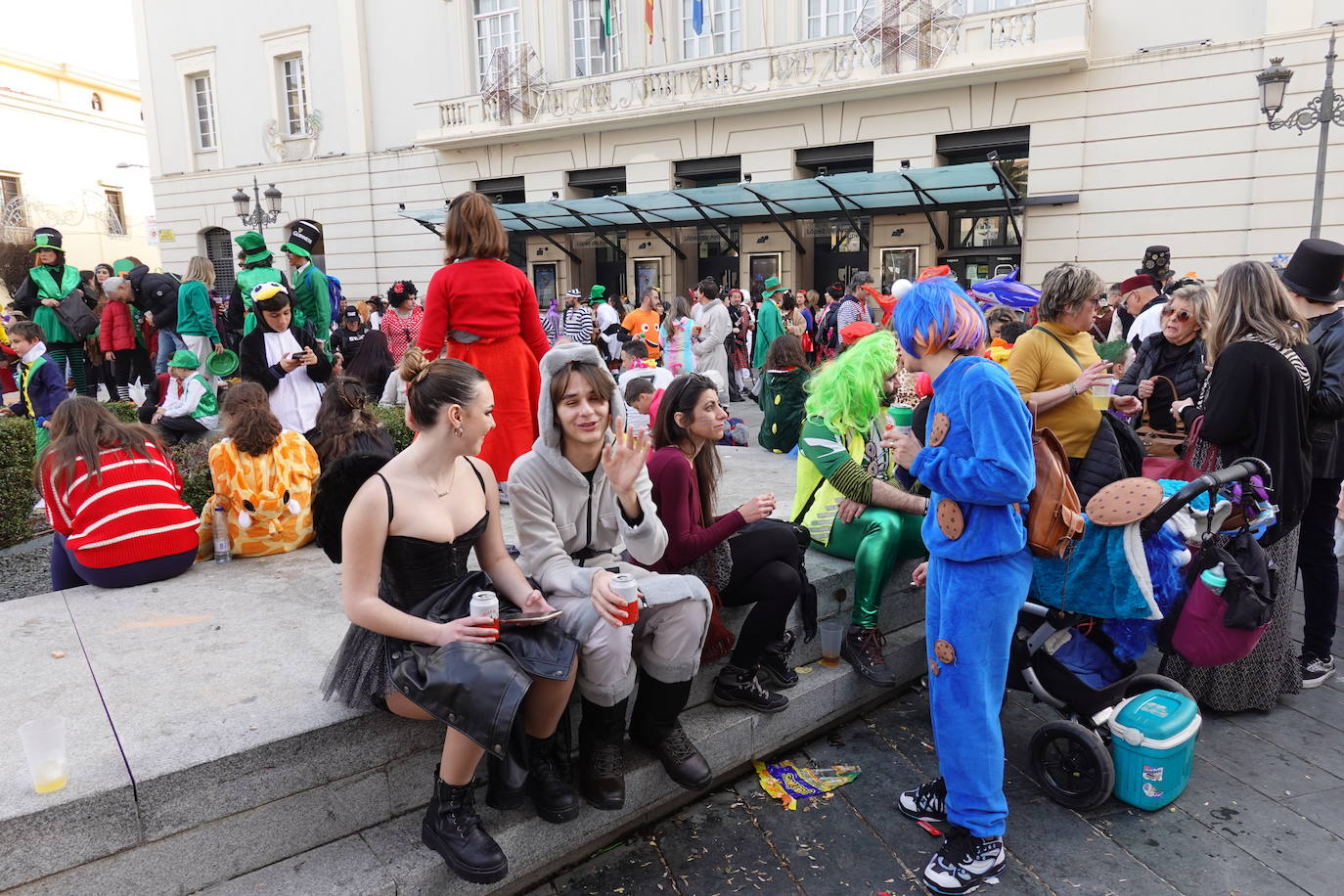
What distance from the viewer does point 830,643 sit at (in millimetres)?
3951

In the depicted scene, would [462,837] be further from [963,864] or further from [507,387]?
[507,387]

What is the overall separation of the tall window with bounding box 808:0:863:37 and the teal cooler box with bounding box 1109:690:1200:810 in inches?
657

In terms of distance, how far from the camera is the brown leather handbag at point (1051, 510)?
2891mm

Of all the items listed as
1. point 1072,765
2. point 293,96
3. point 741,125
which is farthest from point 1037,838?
point 293,96

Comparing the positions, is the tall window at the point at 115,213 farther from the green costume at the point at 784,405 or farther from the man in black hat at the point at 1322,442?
the man in black hat at the point at 1322,442

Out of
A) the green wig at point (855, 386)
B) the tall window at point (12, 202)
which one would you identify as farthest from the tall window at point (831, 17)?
the tall window at point (12, 202)

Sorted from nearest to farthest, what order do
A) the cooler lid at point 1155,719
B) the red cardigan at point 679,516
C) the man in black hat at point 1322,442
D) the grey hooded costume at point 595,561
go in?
the grey hooded costume at point 595,561 < the cooler lid at point 1155,719 < the red cardigan at point 679,516 < the man in black hat at point 1322,442

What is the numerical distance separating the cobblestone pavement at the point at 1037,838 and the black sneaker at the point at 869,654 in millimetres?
318

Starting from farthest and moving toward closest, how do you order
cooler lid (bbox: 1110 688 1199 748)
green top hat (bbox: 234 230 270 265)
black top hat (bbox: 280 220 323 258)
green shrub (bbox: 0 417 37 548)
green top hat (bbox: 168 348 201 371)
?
green top hat (bbox: 168 348 201 371)
black top hat (bbox: 280 220 323 258)
green top hat (bbox: 234 230 270 265)
green shrub (bbox: 0 417 37 548)
cooler lid (bbox: 1110 688 1199 748)

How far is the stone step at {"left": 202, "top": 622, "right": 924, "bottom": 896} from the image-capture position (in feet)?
8.15

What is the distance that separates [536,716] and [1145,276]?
7172 mm

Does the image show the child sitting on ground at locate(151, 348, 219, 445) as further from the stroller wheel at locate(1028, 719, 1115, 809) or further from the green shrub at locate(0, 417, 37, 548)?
the stroller wheel at locate(1028, 719, 1115, 809)

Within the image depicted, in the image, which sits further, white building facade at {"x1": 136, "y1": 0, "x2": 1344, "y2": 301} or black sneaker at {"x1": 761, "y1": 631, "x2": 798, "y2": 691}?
white building facade at {"x1": 136, "y1": 0, "x2": 1344, "y2": 301}

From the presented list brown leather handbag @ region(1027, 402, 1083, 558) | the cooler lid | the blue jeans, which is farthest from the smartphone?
the blue jeans
